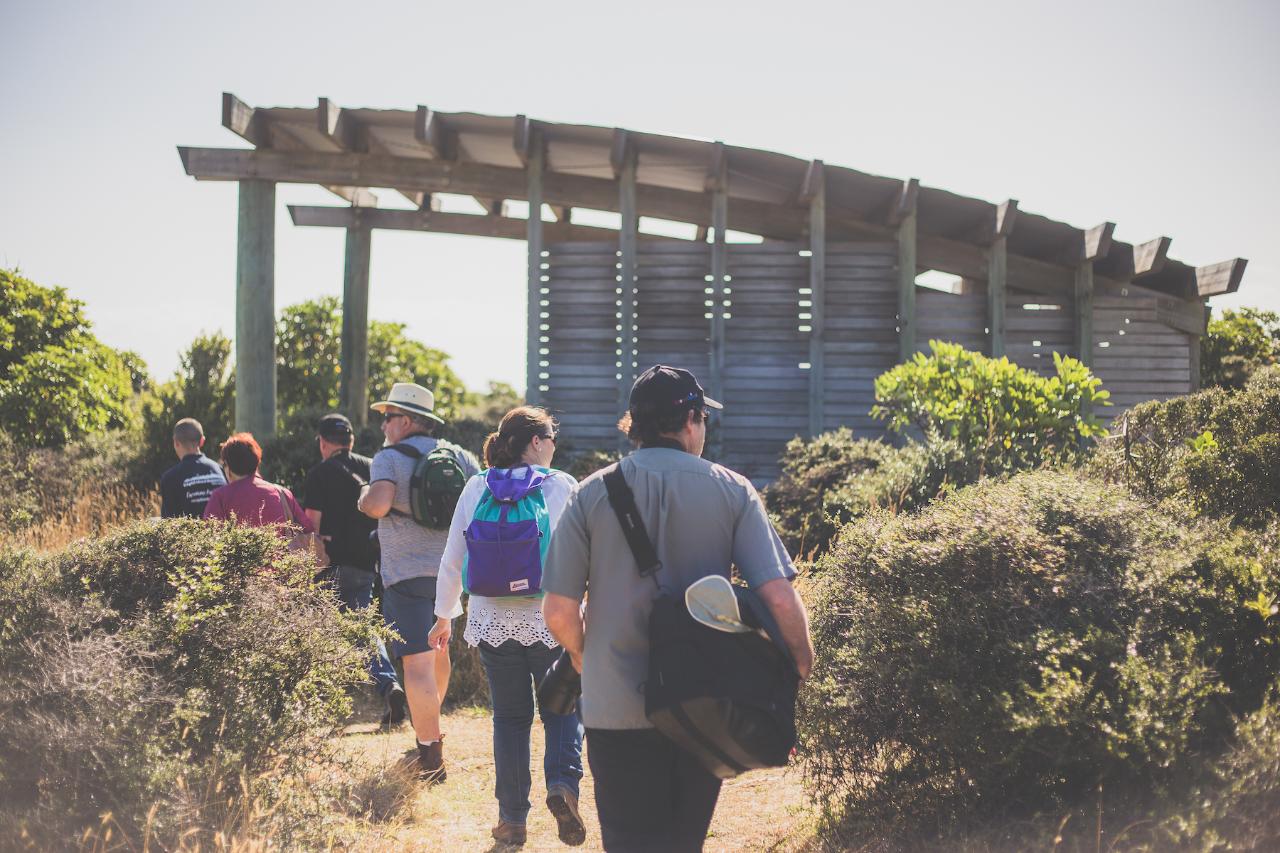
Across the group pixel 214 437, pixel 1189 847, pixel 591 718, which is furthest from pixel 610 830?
pixel 214 437

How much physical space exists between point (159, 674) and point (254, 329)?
8404mm

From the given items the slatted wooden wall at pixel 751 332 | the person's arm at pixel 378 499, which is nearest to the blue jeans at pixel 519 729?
the person's arm at pixel 378 499

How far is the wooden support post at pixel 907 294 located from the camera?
12.9 metres

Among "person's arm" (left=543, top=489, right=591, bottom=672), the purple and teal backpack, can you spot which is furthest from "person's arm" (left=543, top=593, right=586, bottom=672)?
the purple and teal backpack

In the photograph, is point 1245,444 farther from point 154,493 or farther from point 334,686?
point 154,493

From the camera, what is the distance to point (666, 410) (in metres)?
3.46

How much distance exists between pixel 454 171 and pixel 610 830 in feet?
36.8

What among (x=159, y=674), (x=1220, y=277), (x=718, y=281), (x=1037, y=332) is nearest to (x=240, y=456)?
(x=159, y=674)

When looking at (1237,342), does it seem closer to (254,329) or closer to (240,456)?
(254,329)

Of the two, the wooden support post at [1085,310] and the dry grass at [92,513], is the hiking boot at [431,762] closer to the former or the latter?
the dry grass at [92,513]

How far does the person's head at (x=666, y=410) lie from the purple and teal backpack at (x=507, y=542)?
132 cm

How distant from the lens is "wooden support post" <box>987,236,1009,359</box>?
42.7 feet

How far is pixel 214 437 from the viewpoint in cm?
1474

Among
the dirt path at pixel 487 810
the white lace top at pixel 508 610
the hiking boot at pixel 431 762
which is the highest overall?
the white lace top at pixel 508 610
